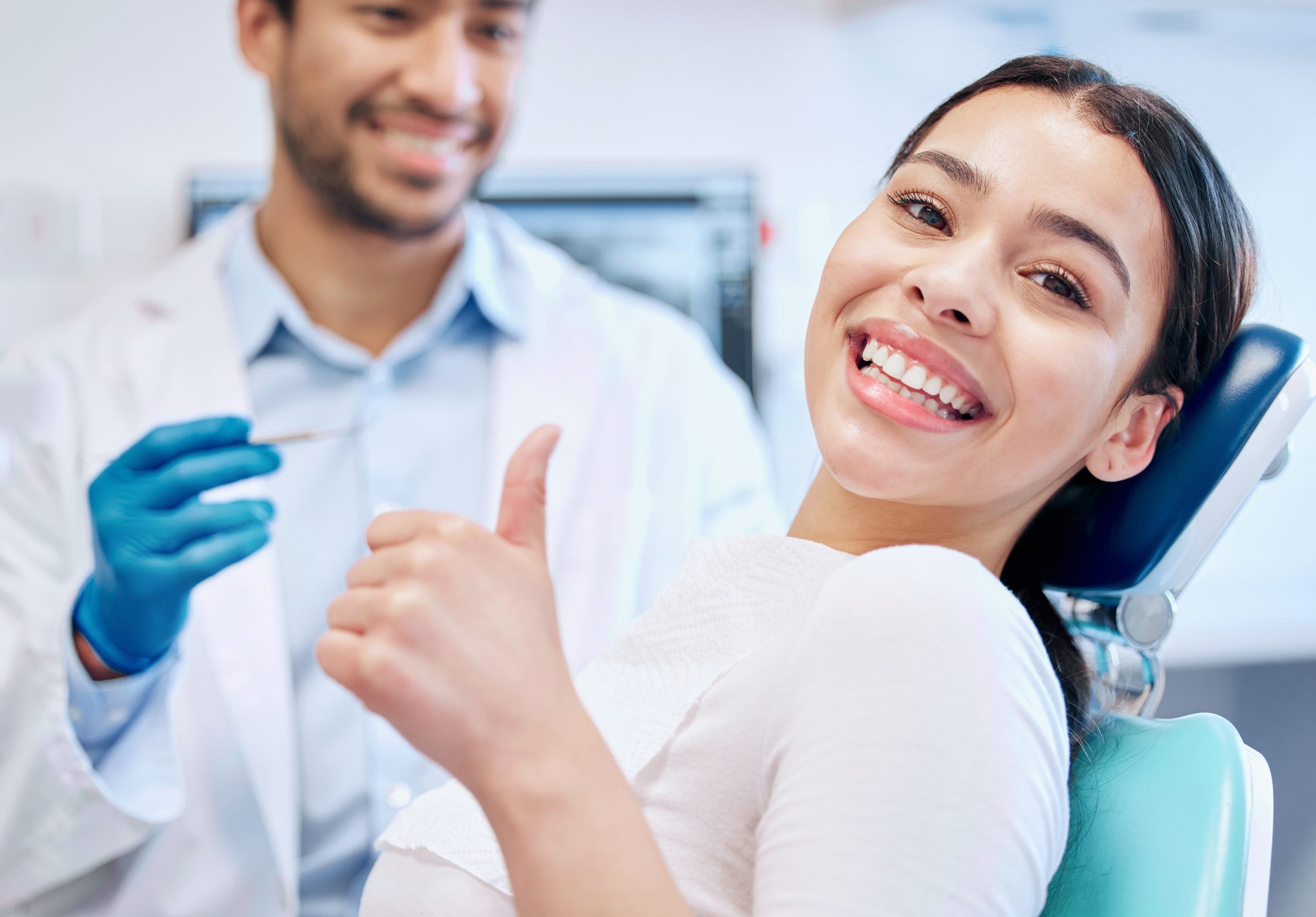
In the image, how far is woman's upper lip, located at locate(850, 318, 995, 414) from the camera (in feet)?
2.25

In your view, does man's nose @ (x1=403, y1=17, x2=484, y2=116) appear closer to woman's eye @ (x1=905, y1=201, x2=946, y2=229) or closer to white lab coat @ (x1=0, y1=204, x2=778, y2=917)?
white lab coat @ (x1=0, y1=204, x2=778, y2=917)

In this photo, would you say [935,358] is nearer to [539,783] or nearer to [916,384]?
[916,384]

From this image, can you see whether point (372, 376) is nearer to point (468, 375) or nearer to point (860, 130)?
point (468, 375)

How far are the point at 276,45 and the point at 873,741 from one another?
145cm

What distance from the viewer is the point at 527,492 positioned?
22.4 inches

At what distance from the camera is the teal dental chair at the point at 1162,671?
0.62m

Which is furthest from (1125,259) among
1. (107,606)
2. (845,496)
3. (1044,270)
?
(107,606)

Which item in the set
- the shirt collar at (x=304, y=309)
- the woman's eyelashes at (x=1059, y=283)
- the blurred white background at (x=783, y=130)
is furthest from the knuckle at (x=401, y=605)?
the blurred white background at (x=783, y=130)

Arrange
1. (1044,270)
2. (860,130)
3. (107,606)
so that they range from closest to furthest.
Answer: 1. (1044,270)
2. (107,606)
3. (860,130)

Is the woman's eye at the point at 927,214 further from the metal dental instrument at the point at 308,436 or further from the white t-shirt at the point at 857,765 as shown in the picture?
the metal dental instrument at the point at 308,436

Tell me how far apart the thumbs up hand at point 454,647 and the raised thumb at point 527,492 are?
19 millimetres

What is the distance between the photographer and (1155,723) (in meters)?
0.74

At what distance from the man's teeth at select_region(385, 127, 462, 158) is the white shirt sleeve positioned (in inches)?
45.5

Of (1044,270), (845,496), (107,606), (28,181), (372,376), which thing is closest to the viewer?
(1044,270)
